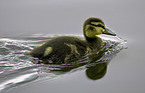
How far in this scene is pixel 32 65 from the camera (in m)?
3.74

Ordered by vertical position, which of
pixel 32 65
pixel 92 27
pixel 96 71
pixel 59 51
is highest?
pixel 92 27

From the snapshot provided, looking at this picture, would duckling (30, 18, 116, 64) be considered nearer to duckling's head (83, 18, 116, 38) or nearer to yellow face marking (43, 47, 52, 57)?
yellow face marking (43, 47, 52, 57)

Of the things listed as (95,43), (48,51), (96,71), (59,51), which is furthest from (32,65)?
(95,43)

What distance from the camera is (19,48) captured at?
4.35 meters

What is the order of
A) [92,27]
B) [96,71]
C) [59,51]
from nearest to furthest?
[96,71]
[59,51]
[92,27]

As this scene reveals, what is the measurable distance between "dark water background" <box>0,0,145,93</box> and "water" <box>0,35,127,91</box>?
33mm

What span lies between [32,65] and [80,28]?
5.37 ft

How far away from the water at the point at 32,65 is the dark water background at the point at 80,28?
0.11 feet

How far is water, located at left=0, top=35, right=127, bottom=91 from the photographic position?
3.44 meters

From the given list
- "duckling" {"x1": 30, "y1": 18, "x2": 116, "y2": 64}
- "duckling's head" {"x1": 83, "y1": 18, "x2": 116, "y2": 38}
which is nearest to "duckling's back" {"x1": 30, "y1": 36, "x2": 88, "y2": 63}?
"duckling" {"x1": 30, "y1": 18, "x2": 116, "y2": 64}

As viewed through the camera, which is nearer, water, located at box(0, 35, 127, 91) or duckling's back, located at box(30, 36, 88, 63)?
water, located at box(0, 35, 127, 91)

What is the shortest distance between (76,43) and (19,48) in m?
0.99

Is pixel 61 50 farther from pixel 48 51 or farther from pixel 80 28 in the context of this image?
pixel 80 28

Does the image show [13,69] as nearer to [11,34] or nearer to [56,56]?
[56,56]
